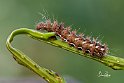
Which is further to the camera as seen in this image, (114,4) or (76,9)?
(114,4)

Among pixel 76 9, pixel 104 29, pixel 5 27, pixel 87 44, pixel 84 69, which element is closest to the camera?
pixel 87 44

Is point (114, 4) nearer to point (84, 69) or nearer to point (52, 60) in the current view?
point (84, 69)

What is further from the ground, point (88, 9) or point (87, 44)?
point (88, 9)

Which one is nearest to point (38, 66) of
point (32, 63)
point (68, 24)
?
point (32, 63)

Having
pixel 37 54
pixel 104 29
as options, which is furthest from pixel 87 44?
pixel 37 54

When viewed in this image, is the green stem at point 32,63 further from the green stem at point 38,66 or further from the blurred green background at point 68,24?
the blurred green background at point 68,24

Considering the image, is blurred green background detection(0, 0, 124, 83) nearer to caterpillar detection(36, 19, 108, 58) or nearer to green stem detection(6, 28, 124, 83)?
caterpillar detection(36, 19, 108, 58)

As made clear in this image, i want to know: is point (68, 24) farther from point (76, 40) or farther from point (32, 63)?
point (32, 63)

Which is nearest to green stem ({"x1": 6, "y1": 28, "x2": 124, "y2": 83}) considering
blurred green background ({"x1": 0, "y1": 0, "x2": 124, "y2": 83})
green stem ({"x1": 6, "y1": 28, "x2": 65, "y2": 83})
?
green stem ({"x1": 6, "y1": 28, "x2": 65, "y2": 83})

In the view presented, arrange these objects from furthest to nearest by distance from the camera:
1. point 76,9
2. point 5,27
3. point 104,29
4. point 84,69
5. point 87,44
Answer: point 5,27
point 84,69
point 104,29
point 76,9
point 87,44
